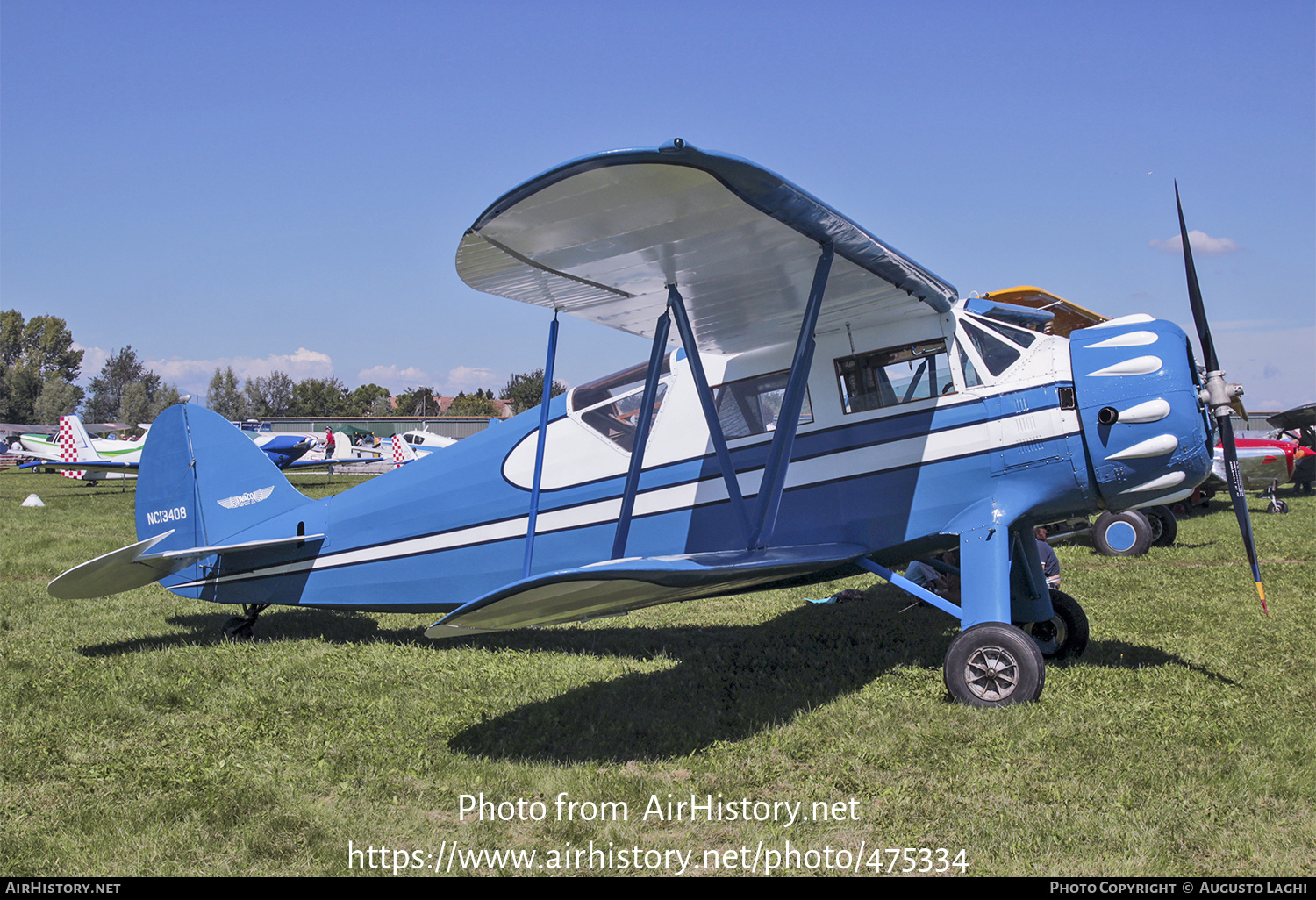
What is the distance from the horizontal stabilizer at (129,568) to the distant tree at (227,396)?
374ft

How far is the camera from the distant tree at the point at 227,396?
361 ft

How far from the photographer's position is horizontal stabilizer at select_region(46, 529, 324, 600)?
5.84 meters

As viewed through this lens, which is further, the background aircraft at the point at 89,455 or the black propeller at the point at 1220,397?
the background aircraft at the point at 89,455

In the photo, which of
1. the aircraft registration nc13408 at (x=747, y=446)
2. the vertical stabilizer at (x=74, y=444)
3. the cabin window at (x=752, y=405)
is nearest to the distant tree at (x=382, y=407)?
the vertical stabilizer at (x=74, y=444)

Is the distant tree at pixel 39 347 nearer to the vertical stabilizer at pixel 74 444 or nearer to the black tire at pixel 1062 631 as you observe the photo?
the vertical stabilizer at pixel 74 444

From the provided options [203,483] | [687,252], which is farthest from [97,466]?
[687,252]

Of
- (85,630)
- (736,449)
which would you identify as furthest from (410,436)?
(736,449)

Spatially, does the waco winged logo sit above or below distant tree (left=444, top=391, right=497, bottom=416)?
below

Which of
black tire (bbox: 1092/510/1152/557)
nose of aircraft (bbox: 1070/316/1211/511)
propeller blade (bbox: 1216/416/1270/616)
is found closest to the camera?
nose of aircraft (bbox: 1070/316/1211/511)

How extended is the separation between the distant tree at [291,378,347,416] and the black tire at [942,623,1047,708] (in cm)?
11752

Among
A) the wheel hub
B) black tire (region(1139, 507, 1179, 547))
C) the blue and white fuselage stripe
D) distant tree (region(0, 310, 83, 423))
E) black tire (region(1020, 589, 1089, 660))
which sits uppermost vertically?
distant tree (region(0, 310, 83, 423))

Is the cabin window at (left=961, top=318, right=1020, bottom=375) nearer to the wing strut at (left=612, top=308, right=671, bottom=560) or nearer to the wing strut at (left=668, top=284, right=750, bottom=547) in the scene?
the wing strut at (left=668, top=284, right=750, bottom=547)

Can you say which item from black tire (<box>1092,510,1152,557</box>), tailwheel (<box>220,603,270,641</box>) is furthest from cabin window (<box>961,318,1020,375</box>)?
black tire (<box>1092,510,1152,557</box>)
